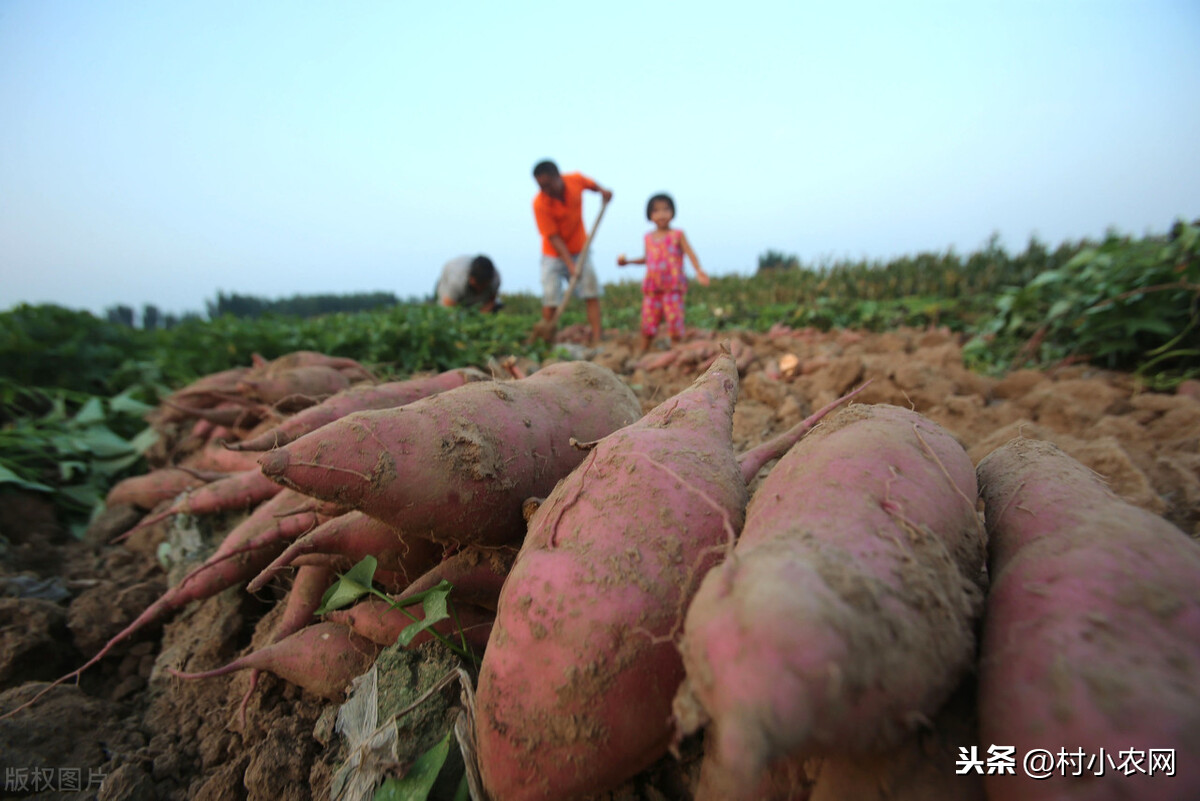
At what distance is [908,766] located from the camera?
68 cm

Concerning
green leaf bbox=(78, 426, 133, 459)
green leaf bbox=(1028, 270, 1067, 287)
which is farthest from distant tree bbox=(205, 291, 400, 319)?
green leaf bbox=(1028, 270, 1067, 287)

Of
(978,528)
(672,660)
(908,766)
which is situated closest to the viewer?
(908,766)

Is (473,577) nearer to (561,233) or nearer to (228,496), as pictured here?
(228,496)

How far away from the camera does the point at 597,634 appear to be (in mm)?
815

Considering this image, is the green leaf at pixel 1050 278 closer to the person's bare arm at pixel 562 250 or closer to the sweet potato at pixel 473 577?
the person's bare arm at pixel 562 250

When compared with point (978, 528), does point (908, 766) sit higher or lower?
lower

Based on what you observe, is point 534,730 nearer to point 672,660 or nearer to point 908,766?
point 672,660

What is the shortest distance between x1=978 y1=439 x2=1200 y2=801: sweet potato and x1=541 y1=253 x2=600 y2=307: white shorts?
651 centimetres

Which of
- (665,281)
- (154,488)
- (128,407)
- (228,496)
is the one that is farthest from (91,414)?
(665,281)

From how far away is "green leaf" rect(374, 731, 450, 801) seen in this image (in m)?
Answer: 0.90

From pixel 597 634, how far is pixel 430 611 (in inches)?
18.9

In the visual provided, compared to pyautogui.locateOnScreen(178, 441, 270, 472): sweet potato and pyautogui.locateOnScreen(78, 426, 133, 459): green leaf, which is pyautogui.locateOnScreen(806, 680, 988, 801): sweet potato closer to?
pyautogui.locateOnScreen(178, 441, 270, 472): sweet potato

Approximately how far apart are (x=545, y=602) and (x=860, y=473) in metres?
0.58

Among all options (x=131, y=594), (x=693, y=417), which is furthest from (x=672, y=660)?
(x=131, y=594)
